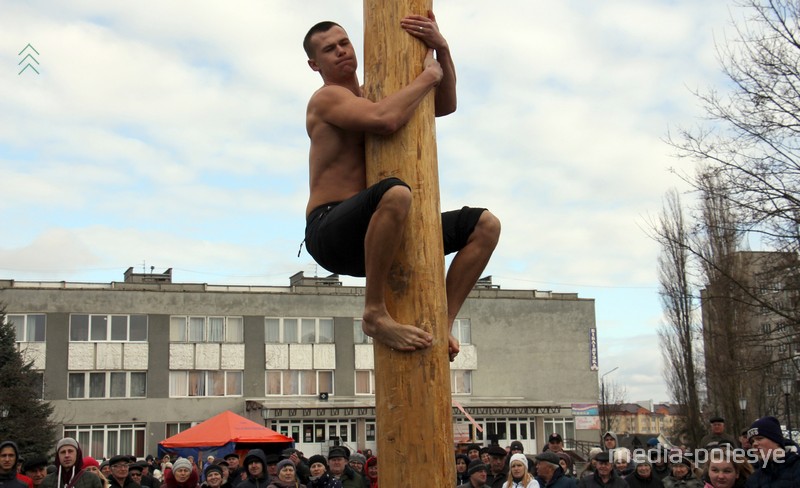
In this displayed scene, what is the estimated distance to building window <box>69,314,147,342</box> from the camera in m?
45.8

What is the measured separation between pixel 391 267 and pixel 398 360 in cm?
39

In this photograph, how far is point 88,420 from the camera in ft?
147

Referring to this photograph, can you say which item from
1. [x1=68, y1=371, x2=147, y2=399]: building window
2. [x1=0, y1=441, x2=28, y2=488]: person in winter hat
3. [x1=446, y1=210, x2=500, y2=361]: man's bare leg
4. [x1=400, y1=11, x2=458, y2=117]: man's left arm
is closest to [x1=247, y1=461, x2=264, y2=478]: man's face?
[x1=0, y1=441, x2=28, y2=488]: person in winter hat

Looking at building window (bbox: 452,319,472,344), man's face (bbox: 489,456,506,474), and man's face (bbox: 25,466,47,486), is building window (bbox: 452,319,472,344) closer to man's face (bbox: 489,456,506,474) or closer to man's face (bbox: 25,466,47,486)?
man's face (bbox: 489,456,506,474)

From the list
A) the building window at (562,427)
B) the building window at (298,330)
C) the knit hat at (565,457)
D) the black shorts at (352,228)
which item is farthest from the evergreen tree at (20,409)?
the building window at (562,427)

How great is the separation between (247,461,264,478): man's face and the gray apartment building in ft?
106

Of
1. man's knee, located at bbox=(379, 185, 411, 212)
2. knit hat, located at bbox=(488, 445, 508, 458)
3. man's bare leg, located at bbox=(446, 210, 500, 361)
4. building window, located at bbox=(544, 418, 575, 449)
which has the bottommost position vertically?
building window, located at bbox=(544, 418, 575, 449)

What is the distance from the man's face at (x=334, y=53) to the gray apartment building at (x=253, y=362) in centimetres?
3896

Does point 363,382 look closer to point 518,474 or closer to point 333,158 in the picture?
point 518,474

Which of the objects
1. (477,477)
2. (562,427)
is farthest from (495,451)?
(562,427)

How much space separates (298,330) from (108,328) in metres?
9.36

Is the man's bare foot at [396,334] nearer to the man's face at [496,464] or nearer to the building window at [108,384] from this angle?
the man's face at [496,464]

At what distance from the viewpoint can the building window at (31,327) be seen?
1780 inches

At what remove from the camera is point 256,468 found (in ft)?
Answer: 35.5
